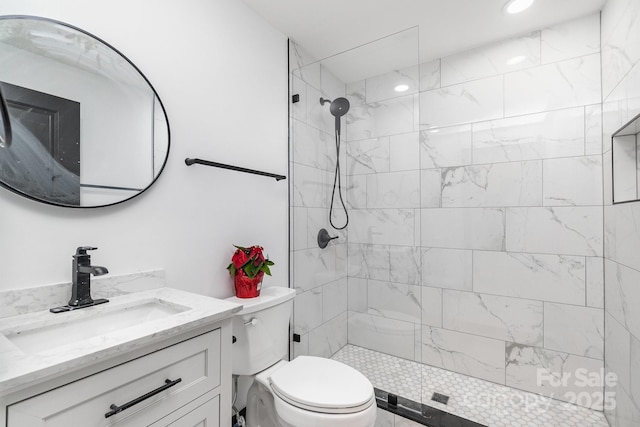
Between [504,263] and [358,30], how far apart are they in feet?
6.13

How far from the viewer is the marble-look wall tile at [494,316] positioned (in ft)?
6.68

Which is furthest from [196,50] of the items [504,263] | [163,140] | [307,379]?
[504,263]

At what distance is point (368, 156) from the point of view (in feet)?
6.73

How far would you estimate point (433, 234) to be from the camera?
92.3 inches

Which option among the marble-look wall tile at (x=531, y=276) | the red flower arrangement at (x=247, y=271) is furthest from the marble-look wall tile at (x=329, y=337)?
the marble-look wall tile at (x=531, y=276)

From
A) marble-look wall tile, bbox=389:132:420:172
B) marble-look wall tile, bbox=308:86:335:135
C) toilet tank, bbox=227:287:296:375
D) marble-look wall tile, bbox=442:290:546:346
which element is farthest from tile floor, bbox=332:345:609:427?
marble-look wall tile, bbox=308:86:335:135

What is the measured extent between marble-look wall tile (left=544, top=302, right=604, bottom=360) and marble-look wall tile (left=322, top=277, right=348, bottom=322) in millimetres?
1315

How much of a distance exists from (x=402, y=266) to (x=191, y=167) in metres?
1.47

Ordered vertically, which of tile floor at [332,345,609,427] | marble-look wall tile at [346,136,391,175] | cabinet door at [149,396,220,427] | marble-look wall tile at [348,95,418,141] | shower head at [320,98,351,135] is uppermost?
shower head at [320,98,351,135]

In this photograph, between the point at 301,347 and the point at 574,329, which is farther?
the point at 301,347

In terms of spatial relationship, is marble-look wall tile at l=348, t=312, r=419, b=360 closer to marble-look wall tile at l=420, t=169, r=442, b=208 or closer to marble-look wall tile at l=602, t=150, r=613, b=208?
marble-look wall tile at l=420, t=169, r=442, b=208

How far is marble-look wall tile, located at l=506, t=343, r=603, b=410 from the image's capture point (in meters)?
1.88

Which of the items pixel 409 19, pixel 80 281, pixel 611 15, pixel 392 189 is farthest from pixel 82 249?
pixel 611 15

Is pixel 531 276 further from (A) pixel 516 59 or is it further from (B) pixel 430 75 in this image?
(B) pixel 430 75
